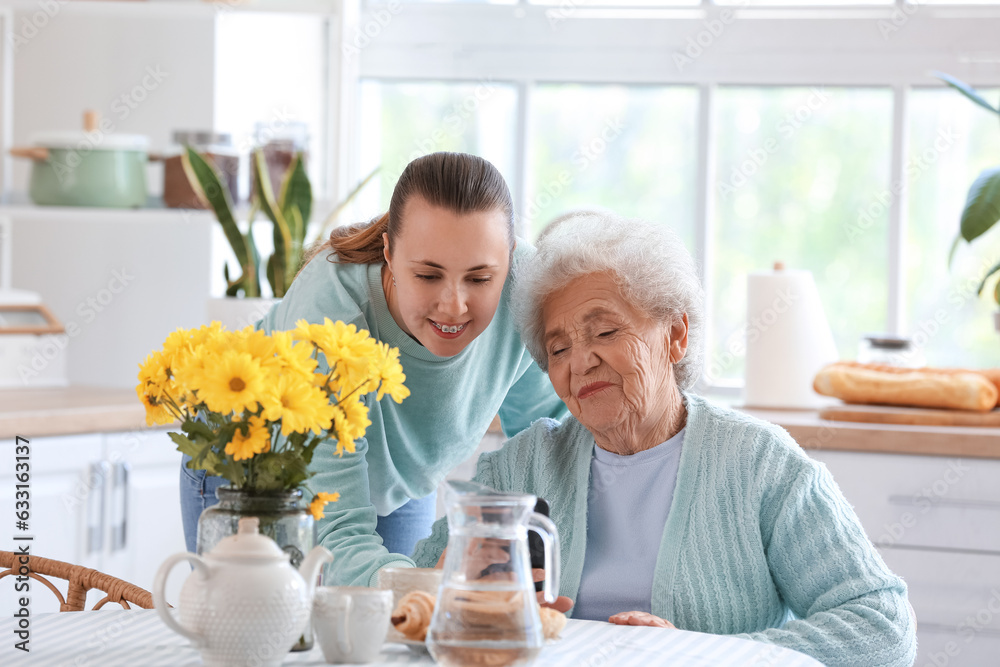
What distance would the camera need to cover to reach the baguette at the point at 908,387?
7.98ft

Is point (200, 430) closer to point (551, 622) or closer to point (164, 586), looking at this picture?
point (164, 586)

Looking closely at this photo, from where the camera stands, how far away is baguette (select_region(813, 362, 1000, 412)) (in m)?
2.43

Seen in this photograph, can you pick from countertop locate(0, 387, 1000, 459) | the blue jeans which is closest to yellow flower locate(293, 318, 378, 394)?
the blue jeans

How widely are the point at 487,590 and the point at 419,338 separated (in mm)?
636

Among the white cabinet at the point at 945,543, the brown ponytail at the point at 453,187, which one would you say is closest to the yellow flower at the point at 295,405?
the brown ponytail at the point at 453,187

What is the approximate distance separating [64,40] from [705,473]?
2.46 meters

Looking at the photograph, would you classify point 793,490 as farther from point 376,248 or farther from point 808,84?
point 808,84

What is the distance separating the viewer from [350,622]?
1.03 meters

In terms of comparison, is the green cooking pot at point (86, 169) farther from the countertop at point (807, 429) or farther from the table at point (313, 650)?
the table at point (313, 650)

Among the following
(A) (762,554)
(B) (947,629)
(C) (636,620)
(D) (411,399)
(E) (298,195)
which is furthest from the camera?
(E) (298,195)

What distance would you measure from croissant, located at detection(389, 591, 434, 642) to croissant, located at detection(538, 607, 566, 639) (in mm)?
116

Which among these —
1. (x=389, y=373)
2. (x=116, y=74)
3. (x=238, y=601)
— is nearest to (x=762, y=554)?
(x=389, y=373)

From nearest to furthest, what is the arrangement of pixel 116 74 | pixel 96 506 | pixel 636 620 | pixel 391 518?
pixel 636 620 → pixel 391 518 → pixel 96 506 → pixel 116 74

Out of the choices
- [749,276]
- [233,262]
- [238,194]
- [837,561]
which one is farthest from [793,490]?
[233,262]
